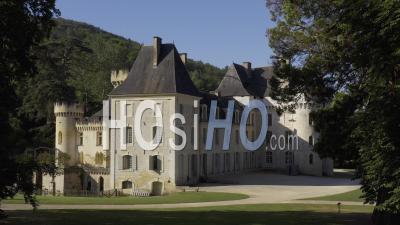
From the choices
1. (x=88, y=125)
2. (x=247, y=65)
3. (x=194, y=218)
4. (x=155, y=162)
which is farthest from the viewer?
(x=247, y=65)

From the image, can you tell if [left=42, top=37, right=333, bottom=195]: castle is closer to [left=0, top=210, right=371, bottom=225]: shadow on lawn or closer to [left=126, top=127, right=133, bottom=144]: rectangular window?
[left=126, top=127, right=133, bottom=144]: rectangular window

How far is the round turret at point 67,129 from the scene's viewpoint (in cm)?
4825

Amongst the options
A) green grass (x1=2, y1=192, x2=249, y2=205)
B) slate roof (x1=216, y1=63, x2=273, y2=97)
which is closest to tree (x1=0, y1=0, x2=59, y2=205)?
green grass (x1=2, y1=192, x2=249, y2=205)

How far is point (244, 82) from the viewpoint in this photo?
56750 millimetres

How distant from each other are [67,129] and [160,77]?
38.2ft

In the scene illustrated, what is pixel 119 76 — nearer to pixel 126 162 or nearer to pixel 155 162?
pixel 126 162

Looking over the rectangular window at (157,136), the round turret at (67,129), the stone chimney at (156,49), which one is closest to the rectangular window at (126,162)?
the rectangular window at (157,136)

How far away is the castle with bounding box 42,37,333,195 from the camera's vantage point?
136 ft

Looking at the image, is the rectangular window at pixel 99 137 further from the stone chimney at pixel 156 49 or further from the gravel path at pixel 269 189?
the gravel path at pixel 269 189

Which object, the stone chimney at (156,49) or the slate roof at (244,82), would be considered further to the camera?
the slate roof at (244,82)

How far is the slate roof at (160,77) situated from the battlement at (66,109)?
7.15 meters

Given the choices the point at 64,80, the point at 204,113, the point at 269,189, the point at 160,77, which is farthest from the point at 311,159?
the point at 64,80

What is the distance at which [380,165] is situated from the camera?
14539mm

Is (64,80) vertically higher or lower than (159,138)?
higher
